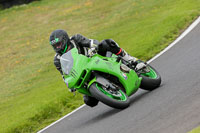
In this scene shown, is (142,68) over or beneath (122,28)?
over

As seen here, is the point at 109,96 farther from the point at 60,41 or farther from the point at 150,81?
the point at 60,41

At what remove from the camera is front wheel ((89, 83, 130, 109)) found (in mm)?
7449

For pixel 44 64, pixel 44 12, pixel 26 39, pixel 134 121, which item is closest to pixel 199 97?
pixel 134 121

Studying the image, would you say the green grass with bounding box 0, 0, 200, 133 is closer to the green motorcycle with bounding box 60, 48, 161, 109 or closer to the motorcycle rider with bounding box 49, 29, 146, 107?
the motorcycle rider with bounding box 49, 29, 146, 107

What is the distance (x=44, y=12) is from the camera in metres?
30.3

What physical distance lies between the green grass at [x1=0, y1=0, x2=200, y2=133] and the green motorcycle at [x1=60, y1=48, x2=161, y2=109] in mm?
2472

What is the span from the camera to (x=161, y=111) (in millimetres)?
6809

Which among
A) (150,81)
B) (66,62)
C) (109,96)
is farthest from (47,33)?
(109,96)

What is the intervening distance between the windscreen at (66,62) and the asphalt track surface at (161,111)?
1.07 m

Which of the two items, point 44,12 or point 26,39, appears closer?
point 26,39

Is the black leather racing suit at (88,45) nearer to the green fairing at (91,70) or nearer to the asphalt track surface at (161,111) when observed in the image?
the green fairing at (91,70)

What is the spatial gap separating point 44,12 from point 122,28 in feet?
39.7

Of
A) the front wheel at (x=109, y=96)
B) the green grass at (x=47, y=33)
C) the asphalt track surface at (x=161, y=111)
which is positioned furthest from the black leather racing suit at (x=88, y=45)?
the green grass at (x=47, y=33)

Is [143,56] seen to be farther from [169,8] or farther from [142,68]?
[169,8]
